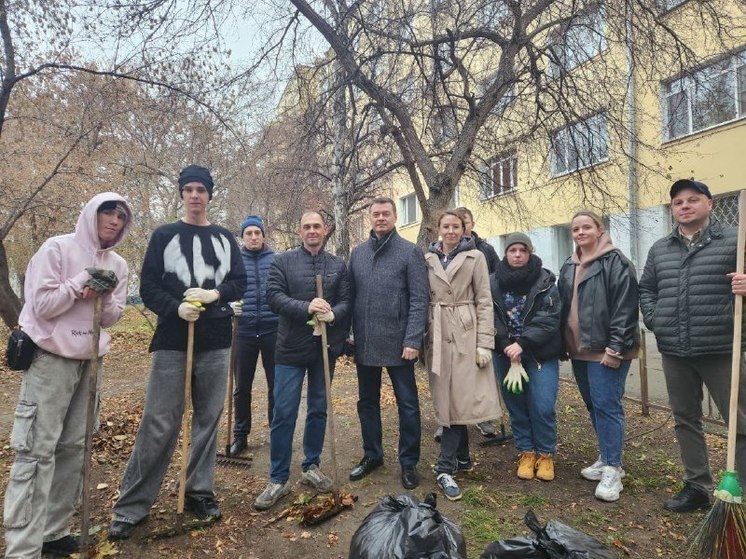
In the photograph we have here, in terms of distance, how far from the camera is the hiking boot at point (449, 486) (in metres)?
3.27

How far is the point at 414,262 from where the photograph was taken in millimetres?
3492

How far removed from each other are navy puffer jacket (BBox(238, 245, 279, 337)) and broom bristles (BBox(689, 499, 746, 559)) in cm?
329

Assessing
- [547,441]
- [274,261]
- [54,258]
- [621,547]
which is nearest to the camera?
[54,258]

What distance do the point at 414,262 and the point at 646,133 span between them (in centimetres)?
978

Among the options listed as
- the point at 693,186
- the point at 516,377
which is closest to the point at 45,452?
the point at 516,377

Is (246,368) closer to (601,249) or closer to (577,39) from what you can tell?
(601,249)

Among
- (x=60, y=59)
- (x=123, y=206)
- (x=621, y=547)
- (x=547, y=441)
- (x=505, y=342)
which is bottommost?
(x=621, y=547)

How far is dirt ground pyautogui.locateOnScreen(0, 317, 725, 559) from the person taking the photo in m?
2.77

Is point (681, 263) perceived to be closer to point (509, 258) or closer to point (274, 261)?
point (509, 258)

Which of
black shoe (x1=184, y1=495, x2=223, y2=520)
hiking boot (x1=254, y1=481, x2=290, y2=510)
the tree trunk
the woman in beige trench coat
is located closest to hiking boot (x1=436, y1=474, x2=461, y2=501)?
the woman in beige trench coat

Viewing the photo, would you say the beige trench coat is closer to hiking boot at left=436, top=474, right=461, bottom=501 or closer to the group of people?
the group of people

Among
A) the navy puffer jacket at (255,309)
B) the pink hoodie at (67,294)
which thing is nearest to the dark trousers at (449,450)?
the navy puffer jacket at (255,309)

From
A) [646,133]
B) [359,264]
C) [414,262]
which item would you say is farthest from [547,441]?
[646,133]

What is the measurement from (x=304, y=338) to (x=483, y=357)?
129 cm
